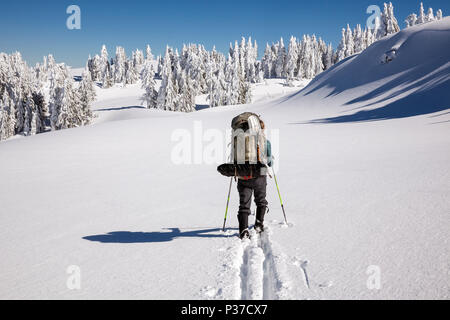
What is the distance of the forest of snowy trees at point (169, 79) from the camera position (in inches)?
2020

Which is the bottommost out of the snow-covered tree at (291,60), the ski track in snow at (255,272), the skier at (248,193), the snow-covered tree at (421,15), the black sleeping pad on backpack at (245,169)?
the ski track in snow at (255,272)

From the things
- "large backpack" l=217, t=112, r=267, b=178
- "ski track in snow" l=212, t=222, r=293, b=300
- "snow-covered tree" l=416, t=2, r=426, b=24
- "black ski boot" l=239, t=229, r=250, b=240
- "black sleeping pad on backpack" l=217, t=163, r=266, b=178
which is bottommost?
"ski track in snow" l=212, t=222, r=293, b=300

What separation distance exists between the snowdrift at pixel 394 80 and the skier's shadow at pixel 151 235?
18.6 metres

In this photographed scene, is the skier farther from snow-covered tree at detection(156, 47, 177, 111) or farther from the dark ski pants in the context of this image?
snow-covered tree at detection(156, 47, 177, 111)

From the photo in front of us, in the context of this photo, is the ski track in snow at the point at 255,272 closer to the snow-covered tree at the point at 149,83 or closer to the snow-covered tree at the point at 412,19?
the snow-covered tree at the point at 149,83

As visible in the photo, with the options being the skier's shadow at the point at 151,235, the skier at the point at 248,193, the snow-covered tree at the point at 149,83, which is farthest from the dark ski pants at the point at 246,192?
the snow-covered tree at the point at 149,83

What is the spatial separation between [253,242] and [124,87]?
11396 centimetres

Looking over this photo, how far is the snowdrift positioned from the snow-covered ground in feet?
30.7

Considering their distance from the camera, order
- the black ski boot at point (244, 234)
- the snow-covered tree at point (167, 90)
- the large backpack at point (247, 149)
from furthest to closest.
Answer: the snow-covered tree at point (167, 90) → the black ski boot at point (244, 234) → the large backpack at point (247, 149)

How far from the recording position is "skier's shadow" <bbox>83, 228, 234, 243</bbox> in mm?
4434

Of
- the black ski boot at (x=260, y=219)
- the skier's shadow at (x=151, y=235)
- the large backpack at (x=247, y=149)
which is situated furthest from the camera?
the black ski boot at (x=260, y=219)

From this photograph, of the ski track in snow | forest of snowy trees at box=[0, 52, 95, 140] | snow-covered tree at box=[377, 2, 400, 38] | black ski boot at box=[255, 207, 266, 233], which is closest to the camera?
the ski track in snow

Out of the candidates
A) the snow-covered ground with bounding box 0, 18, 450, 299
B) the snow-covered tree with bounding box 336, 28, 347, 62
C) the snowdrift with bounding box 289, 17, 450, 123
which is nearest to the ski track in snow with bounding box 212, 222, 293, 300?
the snow-covered ground with bounding box 0, 18, 450, 299

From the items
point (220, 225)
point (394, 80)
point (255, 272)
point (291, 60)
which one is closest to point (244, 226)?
point (220, 225)
